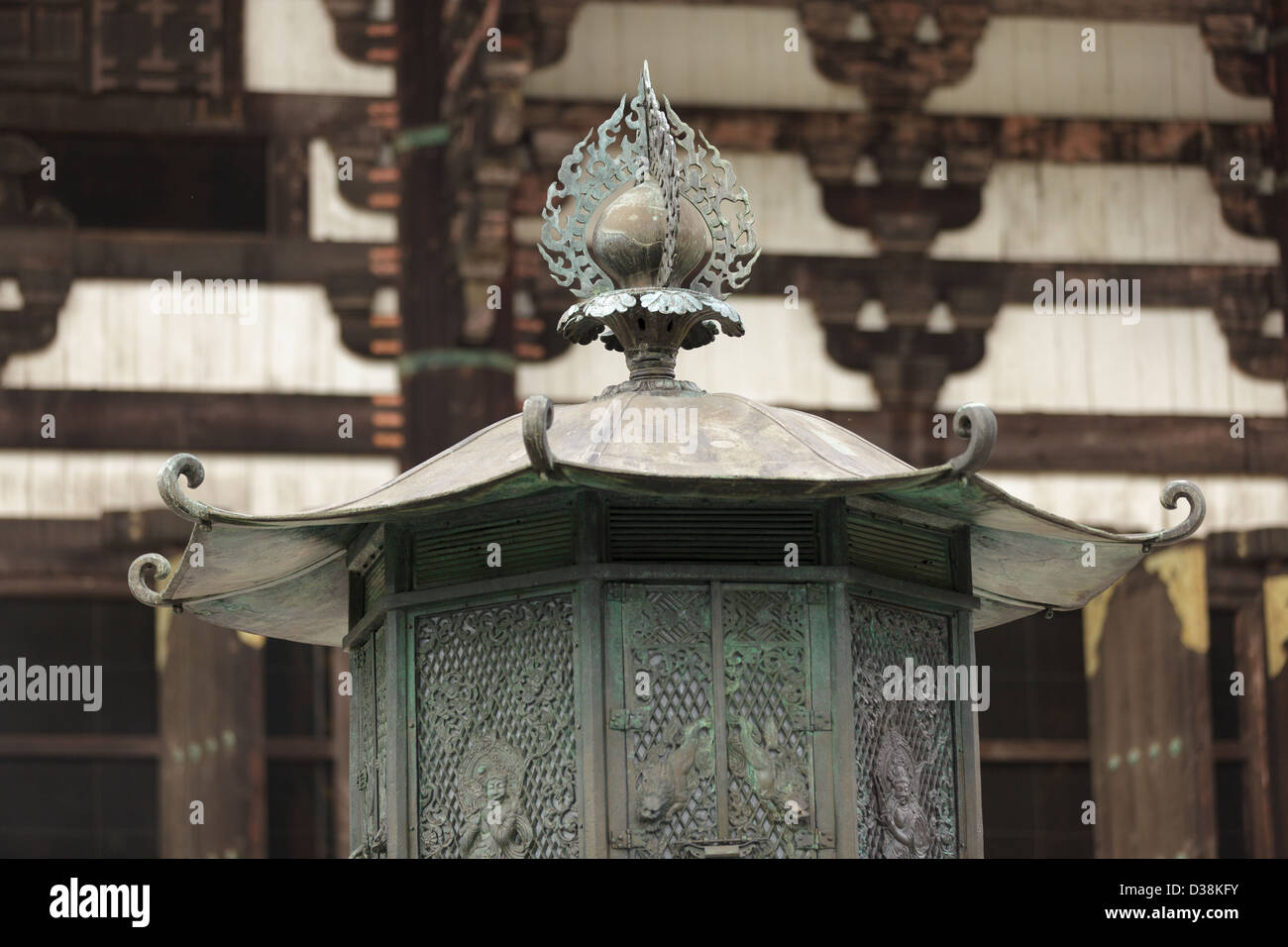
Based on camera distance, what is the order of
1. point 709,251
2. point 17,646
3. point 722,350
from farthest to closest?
point 722,350, point 17,646, point 709,251

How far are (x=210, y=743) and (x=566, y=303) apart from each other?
2.64m

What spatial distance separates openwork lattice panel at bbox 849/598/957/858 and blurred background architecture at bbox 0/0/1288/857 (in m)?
5.86

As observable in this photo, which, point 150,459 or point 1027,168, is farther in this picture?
point 1027,168

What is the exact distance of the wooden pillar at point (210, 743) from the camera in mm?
11594

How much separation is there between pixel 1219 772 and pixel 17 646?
5.73m

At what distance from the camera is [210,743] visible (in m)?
11.6

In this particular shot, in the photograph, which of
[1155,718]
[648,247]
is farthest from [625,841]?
[1155,718]

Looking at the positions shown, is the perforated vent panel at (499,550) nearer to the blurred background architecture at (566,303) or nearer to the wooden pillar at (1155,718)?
the blurred background architecture at (566,303)

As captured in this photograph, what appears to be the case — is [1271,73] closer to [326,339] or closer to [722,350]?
[722,350]

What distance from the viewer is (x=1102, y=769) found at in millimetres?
12375

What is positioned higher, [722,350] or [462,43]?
[462,43]

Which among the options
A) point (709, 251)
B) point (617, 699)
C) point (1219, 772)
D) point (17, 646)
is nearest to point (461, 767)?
point (617, 699)

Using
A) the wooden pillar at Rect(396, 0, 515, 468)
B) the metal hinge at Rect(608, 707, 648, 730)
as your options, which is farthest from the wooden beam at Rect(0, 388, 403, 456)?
the metal hinge at Rect(608, 707, 648, 730)

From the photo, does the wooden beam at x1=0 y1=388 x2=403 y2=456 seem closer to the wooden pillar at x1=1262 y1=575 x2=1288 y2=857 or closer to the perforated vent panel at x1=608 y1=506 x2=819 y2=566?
the wooden pillar at x1=1262 y1=575 x2=1288 y2=857
